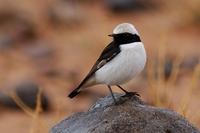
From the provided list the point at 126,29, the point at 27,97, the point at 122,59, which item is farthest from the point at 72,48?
the point at 122,59

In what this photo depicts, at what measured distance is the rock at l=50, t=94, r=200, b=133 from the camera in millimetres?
6082

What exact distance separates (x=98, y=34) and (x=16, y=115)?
422 cm

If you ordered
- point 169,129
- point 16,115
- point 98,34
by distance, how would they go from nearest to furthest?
point 169,129 → point 16,115 → point 98,34

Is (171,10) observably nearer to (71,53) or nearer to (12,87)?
(71,53)

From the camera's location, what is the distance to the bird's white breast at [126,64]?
625cm

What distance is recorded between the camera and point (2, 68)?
48.4 feet

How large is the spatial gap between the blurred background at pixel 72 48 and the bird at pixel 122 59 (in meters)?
4.65

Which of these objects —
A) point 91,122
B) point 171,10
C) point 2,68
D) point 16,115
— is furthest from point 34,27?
point 91,122

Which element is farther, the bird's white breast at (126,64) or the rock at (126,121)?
the bird's white breast at (126,64)

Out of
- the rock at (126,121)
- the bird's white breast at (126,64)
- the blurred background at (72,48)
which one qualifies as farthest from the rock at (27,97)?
the bird's white breast at (126,64)

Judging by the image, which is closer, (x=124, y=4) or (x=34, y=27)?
(x=34, y=27)

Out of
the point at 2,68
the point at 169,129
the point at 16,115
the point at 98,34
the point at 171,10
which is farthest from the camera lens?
the point at 171,10

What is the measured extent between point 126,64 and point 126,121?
453 millimetres

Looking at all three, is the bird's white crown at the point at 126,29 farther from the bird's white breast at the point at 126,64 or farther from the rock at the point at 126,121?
the rock at the point at 126,121
